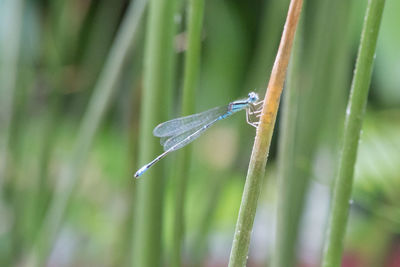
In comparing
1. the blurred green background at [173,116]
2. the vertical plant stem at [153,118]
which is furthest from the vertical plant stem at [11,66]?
the vertical plant stem at [153,118]

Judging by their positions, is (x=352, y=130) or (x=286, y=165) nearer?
(x=352, y=130)

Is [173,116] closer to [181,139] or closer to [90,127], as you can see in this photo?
[90,127]

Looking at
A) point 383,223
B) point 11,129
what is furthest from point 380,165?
point 11,129

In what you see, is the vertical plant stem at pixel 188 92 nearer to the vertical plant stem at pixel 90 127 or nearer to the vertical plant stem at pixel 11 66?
the vertical plant stem at pixel 90 127

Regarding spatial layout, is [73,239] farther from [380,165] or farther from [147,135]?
[147,135]

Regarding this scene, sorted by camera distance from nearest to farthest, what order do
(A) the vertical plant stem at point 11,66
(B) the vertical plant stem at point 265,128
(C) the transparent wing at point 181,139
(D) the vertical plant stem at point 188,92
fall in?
1. (B) the vertical plant stem at point 265,128
2. (D) the vertical plant stem at point 188,92
3. (C) the transparent wing at point 181,139
4. (A) the vertical plant stem at point 11,66

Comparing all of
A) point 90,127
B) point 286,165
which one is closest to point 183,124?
point 286,165
